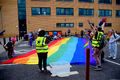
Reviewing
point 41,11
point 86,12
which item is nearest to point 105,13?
point 86,12

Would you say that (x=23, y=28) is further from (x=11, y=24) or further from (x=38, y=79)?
(x=38, y=79)

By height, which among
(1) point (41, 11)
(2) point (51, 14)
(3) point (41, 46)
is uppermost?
(1) point (41, 11)

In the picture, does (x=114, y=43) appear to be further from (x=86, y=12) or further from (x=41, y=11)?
(x=86, y=12)

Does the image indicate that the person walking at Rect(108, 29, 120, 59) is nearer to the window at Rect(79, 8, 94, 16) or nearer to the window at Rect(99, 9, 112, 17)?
the window at Rect(79, 8, 94, 16)

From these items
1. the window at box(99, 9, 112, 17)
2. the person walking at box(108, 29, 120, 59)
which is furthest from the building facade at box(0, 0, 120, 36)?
the person walking at box(108, 29, 120, 59)

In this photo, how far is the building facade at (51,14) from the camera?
95.6 feet

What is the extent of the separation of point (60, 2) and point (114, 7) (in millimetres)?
17343

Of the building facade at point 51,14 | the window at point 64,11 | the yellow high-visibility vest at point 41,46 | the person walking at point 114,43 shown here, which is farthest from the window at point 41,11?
the yellow high-visibility vest at point 41,46

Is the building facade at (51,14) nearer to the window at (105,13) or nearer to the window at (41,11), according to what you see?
the window at (41,11)

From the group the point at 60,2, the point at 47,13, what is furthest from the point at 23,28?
the point at 60,2

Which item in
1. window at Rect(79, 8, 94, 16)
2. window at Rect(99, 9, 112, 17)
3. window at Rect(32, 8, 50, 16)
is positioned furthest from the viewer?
window at Rect(99, 9, 112, 17)

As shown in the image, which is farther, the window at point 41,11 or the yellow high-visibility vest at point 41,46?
the window at point 41,11

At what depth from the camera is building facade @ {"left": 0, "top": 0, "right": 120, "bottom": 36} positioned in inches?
1147

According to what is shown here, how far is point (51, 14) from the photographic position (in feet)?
97.8
